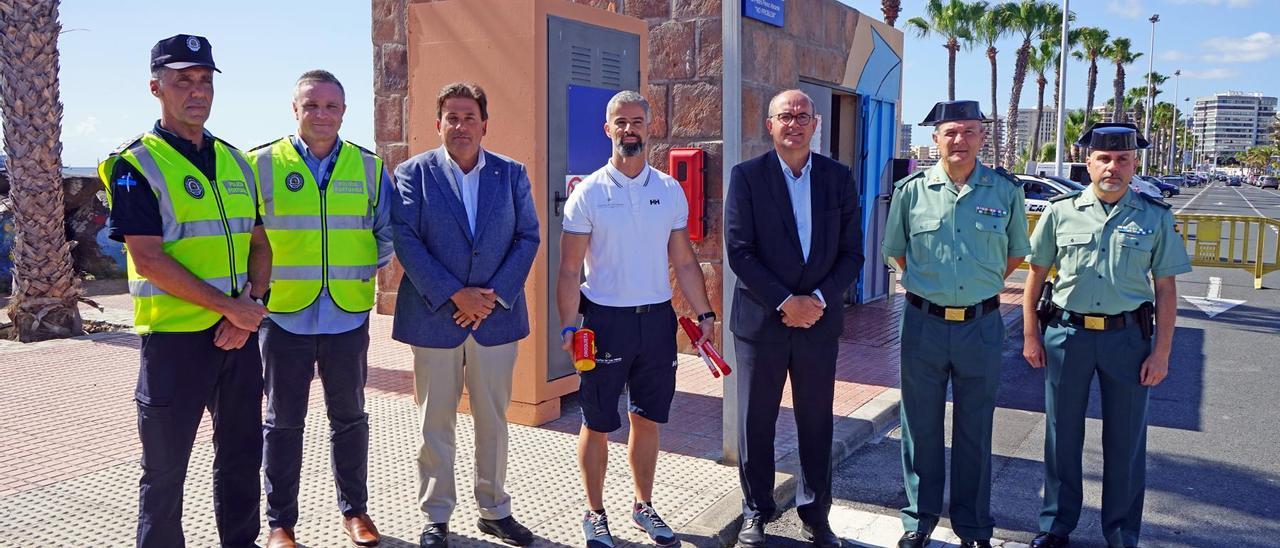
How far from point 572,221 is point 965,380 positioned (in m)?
1.80

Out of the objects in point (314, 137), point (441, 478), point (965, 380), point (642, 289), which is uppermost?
point (314, 137)

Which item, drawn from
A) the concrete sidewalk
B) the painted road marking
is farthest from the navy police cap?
the painted road marking

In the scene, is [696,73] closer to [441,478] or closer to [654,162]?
[654,162]

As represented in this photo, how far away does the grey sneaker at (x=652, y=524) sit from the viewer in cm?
402

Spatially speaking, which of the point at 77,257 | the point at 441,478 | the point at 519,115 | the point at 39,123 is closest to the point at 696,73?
the point at 519,115

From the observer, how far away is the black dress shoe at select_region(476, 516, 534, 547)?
398 cm

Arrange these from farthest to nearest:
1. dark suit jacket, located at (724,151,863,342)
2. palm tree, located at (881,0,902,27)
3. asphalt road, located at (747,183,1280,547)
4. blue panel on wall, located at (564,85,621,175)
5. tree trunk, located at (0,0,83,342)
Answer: palm tree, located at (881,0,902,27) → tree trunk, located at (0,0,83,342) → blue panel on wall, located at (564,85,621,175) → asphalt road, located at (747,183,1280,547) → dark suit jacket, located at (724,151,863,342)

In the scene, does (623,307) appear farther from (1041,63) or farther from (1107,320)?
(1041,63)

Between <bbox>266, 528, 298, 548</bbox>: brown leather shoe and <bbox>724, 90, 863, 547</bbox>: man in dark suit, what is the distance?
1.89m

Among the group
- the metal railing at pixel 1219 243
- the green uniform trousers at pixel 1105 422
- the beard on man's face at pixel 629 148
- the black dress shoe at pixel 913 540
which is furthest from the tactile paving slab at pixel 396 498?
the metal railing at pixel 1219 243

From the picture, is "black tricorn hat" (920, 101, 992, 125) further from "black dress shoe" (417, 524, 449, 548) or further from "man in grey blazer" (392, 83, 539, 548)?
"black dress shoe" (417, 524, 449, 548)

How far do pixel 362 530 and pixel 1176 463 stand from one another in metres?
4.61

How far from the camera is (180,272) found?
3.27m

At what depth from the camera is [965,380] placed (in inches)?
159
